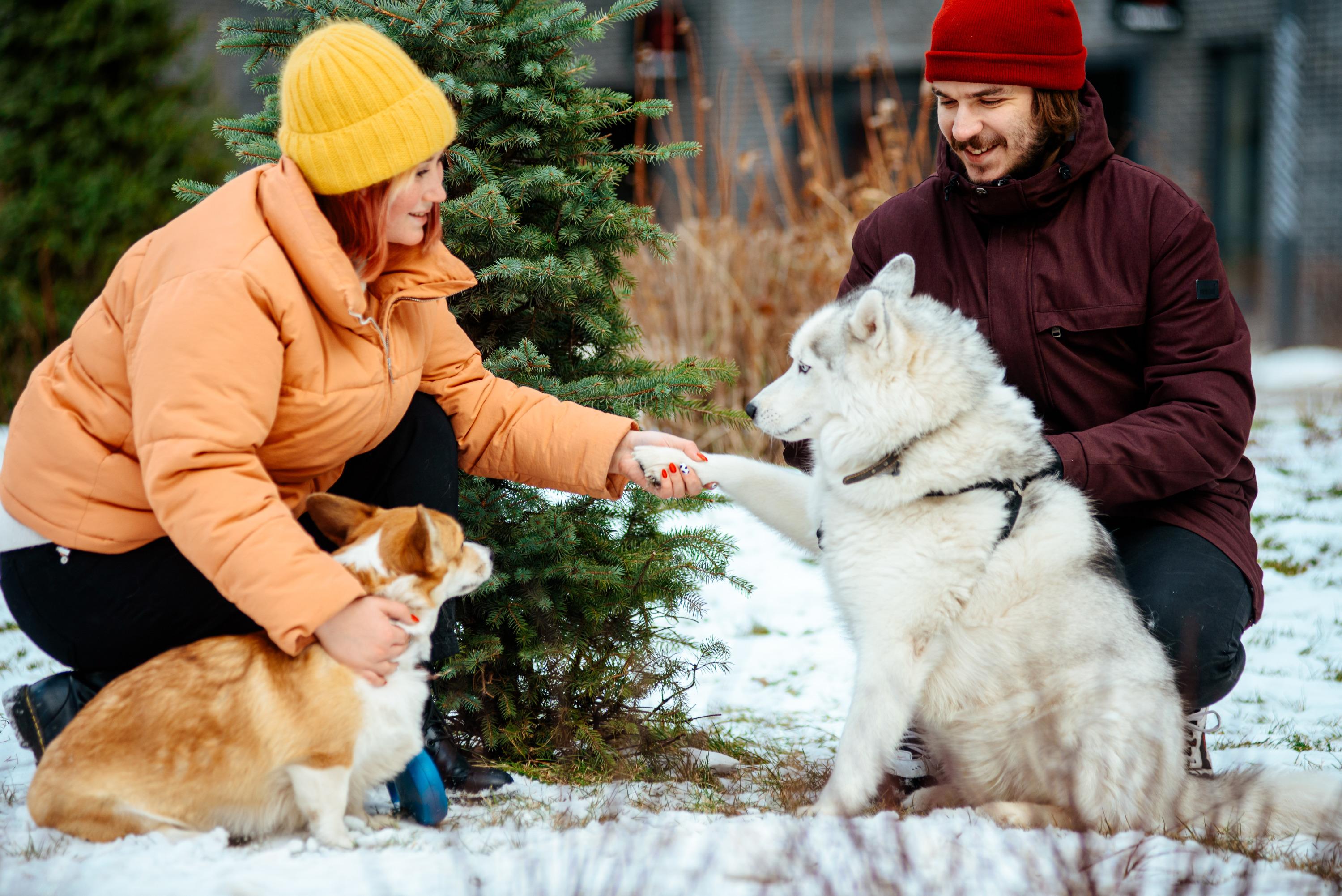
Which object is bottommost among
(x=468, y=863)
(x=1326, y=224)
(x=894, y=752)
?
(x=1326, y=224)

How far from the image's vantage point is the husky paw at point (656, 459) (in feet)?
9.30

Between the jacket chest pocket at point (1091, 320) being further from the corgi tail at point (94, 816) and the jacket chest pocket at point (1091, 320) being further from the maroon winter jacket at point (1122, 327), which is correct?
the corgi tail at point (94, 816)

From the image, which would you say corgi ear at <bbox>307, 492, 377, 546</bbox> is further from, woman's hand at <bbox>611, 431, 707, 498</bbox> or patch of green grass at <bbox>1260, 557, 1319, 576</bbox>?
patch of green grass at <bbox>1260, 557, 1319, 576</bbox>

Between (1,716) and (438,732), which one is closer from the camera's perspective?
(438,732)

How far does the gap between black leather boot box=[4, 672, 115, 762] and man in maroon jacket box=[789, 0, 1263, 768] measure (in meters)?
2.52

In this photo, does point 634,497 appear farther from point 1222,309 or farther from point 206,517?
point 1222,309

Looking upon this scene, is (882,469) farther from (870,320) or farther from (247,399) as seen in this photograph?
(247,399)

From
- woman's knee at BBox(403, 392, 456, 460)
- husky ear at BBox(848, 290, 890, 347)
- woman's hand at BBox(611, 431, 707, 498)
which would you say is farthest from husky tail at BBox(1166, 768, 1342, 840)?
woman's knee at BBox(403, 392, 456, 460)

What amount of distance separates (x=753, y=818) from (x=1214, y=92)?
45.5ft

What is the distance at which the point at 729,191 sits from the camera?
6.82 metres

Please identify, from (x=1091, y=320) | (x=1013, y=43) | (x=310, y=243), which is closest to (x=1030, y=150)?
(x=1013, y=43)

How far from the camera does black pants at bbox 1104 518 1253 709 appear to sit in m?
2.80

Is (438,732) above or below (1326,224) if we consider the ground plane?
above

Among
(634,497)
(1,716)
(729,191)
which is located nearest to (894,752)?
(634,497)
